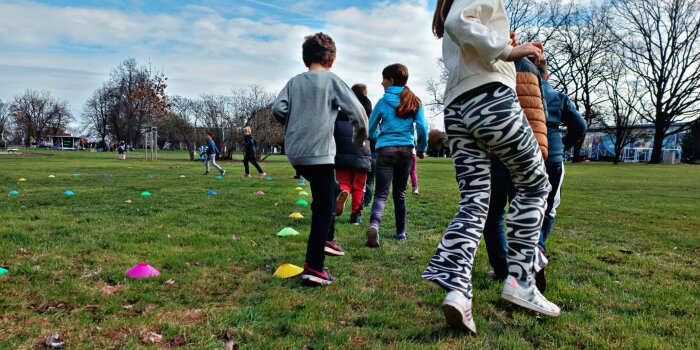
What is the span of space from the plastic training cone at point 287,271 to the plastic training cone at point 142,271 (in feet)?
2.94

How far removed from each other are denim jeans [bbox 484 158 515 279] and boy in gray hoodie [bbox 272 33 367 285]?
1.02m

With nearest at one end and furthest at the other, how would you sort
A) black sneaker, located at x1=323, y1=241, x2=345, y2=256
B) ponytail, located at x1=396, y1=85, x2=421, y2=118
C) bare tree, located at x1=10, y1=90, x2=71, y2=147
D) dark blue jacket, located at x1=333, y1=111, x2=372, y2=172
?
black sneaker, located at x1=323, y1=241, x2=345, y2=256 < ponytail, located at x1=396, y1=85, x2=421, y2=118 < dark blue jacket, located at x1=333, y1=111, x2=372, y2=172 < bare tree, located at x1=10, y1=90, x2=71, y2=147

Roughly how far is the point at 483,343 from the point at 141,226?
14.6ft

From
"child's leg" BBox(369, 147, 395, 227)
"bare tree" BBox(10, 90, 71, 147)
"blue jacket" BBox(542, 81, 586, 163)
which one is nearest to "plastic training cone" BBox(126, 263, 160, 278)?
"child's leg" BBox(369, 147, 395, 227)

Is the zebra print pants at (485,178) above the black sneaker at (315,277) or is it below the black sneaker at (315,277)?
above

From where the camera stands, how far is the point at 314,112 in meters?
3.40

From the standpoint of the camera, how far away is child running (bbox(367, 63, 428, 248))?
4.94 meters

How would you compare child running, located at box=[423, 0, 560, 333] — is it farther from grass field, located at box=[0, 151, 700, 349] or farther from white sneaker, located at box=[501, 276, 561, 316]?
grass field, located at box=[0, 151, 700, 349]

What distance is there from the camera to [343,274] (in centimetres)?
366

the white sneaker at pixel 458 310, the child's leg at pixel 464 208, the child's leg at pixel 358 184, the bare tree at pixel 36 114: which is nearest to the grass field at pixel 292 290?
the white sneaker at pixel 458 310

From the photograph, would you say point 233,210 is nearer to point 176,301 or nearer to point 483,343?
point 176,301

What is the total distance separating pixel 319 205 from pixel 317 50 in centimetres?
117

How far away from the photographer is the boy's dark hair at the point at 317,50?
3.55 meters

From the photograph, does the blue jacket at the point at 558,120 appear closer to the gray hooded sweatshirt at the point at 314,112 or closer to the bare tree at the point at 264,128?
the gray hooded sweatshirt at the point at 314,112
